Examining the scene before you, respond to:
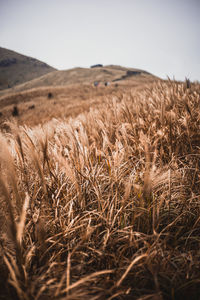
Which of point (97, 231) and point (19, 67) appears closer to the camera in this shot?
point (97, 231)

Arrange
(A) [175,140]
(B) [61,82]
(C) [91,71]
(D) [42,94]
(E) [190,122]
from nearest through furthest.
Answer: (A) [175,140]
(E) [190,122]
(D) [42,94]
(B) [61,82]
(C) [91,71]

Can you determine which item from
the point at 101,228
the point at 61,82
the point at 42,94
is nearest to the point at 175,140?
the point at 101,228

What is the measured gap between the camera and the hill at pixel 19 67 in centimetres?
6750

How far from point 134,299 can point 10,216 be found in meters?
0.59

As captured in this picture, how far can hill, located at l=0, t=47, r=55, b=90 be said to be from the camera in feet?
221

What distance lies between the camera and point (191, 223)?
835 millimetres

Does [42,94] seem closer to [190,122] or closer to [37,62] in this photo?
[190,122]

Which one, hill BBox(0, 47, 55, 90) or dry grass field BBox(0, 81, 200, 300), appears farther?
hill BBox(0, 47, 55, 90)

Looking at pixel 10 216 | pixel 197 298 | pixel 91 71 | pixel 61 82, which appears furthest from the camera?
pixel 91 71

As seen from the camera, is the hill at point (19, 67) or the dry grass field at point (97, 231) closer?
the dry grass field at point (97, 231)

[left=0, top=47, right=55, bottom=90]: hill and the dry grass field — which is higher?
[left=0, top=47, right=55, bottom=90]: hill

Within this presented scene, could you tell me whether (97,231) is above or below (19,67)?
below

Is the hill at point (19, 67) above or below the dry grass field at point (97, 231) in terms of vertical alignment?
above

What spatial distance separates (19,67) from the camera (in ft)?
242
